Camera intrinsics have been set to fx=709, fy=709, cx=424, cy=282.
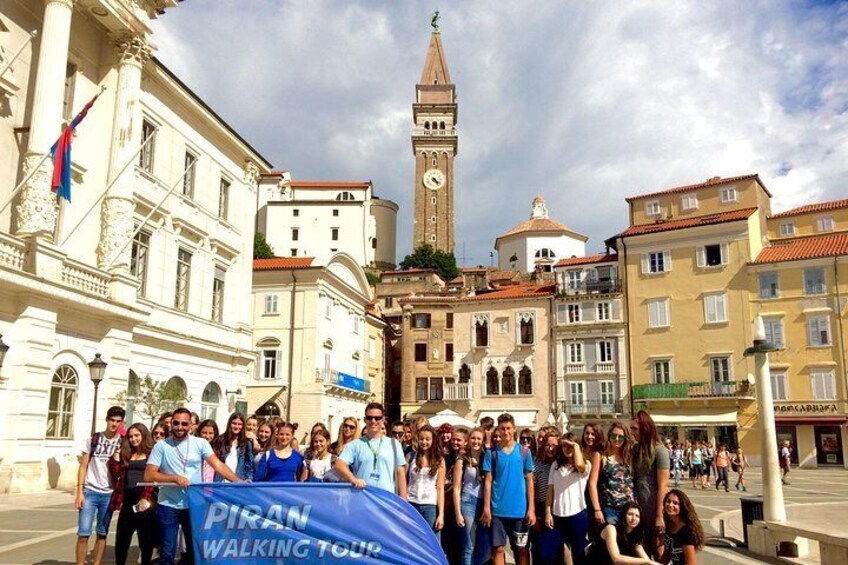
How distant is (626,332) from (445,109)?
223 feet

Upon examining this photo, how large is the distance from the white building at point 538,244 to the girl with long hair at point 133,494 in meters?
68.1

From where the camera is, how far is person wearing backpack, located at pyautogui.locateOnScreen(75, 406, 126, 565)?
333 inches

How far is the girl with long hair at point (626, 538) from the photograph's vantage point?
22.0 feet

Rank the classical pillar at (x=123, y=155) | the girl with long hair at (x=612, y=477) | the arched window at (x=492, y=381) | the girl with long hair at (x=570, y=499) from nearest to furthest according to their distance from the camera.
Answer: the girl with long hair at (x=612, y=477)
the girl with long hair at (x=570, y=499)
the classical pillar at (x=123, y=155)
the arched window at (x=492, y=381)

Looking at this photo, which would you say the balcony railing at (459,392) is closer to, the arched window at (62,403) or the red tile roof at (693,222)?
the red tile roof at (693,222)

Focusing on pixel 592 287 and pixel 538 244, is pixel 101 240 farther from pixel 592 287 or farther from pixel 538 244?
pixel 538 244

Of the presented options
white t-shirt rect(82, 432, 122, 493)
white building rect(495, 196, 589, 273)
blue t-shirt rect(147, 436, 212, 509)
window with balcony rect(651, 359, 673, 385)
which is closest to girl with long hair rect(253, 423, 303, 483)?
blue t-shirt rect(147, 436, 212, 509)

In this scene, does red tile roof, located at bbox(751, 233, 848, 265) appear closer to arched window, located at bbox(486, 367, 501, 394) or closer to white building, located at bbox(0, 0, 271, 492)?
arched window, located at bbox(486, 367, 501, 394)

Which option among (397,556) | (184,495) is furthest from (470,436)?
(184,495)

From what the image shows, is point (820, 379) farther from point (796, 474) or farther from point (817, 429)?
point (796, 474)

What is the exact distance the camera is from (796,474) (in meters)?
33.5

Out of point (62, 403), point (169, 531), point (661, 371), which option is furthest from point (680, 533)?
point (661, 371)

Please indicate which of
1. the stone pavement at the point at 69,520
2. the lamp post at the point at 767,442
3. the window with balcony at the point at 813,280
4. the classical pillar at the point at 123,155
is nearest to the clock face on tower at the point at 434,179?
the window with balcony at the point at 813,280

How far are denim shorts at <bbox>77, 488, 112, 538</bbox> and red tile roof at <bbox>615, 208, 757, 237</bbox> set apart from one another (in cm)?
4071
